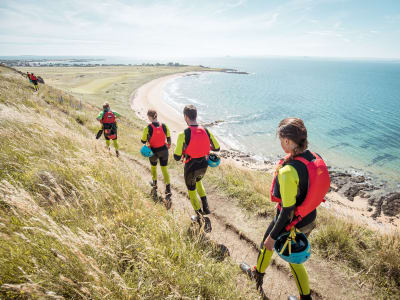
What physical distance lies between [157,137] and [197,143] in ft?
6.42

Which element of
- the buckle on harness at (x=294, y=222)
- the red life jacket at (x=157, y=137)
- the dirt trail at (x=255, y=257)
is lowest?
the dirt trail at (x=255, y=257)

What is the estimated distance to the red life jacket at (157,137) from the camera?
6034mm

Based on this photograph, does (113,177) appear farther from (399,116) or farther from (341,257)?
(399,116)

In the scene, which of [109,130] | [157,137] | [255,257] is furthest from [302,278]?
[109,130]

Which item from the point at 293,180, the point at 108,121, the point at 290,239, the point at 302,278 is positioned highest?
the point at 293,180

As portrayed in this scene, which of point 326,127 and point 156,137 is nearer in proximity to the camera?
point 156,137

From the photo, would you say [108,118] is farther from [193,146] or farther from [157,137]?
[193,146]

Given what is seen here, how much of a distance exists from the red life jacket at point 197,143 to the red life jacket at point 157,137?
1705mm

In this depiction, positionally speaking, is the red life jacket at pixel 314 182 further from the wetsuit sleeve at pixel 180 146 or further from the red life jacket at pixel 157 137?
the red life jacket at pixel 157 137

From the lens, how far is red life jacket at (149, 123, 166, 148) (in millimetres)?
6034

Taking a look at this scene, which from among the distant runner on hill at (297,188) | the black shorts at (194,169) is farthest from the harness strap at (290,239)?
the black shorts at (194,169)

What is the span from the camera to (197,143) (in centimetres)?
462

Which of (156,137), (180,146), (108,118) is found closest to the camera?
(180,146)

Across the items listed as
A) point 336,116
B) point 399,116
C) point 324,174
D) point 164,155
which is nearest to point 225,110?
point 336,116
